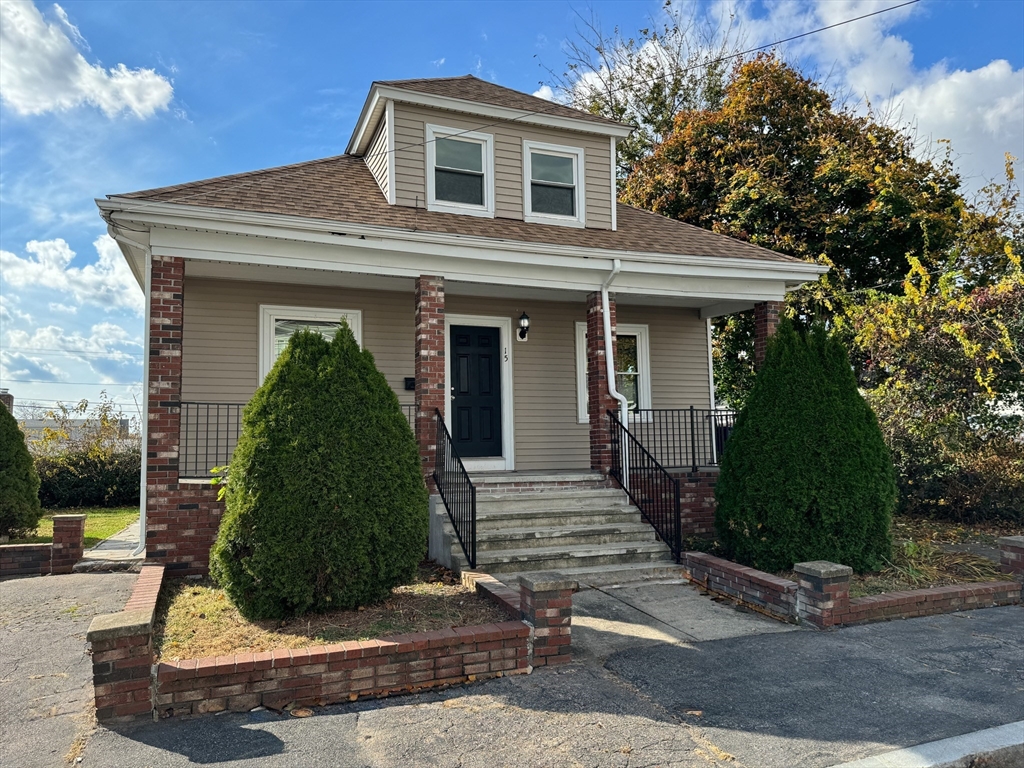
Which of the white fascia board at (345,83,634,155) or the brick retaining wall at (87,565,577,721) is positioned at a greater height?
the white fascia board at (345,83,634,155)

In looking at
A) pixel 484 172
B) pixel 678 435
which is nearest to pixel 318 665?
pixel 484 172

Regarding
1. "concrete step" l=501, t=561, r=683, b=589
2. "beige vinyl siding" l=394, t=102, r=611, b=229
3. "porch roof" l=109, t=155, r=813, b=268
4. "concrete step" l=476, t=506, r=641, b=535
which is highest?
"beige vinyl siding" l=394, t=102, r=611, b=229

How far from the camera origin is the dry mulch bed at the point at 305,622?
4492 millimetres

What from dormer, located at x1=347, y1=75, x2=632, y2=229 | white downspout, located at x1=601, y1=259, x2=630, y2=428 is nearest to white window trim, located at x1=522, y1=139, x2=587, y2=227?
dormer, located at x1=347, y1=75, x2=632, y2=229

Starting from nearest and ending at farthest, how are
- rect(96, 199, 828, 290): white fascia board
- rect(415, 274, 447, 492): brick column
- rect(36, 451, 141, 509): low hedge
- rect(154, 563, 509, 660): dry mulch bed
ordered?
rect(154, 563, 509, 660): dry mulch bed, rect(96, 199, 828, 290): white fascia board, rect(415, 274, 447, 492): brick column, rect(36, 451, 141, 509): low hedge

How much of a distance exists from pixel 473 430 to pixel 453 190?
346 centimetres

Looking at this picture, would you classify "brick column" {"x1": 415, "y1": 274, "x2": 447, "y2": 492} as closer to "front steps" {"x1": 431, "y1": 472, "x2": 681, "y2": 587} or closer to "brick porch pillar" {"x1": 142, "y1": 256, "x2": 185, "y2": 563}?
"front steps" {"x1": 431, "y1": 472, "x2": 681, "y2": 587}

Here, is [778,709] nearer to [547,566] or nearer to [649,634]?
[649,634]

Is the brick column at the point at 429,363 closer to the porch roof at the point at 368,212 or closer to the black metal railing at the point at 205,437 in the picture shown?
the porch roof at the point at 368,212

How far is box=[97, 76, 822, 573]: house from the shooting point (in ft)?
23.9

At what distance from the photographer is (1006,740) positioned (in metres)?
3.66

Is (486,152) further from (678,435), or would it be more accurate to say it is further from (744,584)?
(744,584)

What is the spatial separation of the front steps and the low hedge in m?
9.77

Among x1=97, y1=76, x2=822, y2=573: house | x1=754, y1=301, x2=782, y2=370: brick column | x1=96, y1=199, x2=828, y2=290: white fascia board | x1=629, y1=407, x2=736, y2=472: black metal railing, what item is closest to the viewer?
x1=96, y1=199, x2=828, y2=290: white fascia board
